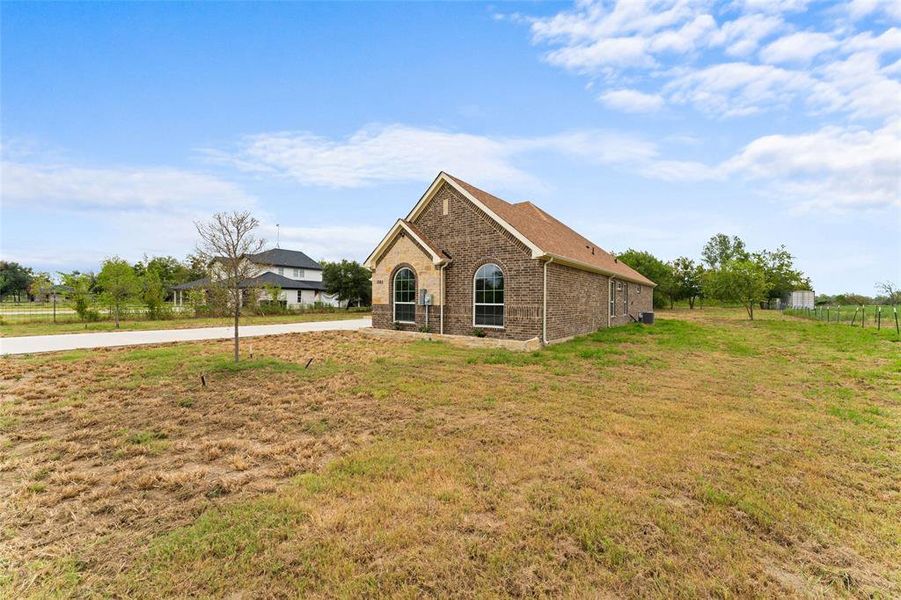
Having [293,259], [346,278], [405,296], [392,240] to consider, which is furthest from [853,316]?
[293,259]

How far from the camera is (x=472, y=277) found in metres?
14.6

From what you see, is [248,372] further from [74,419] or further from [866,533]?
[866,533]

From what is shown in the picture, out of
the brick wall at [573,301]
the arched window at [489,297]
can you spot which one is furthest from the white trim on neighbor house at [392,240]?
the brick wall at [573,301]

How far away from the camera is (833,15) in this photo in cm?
962

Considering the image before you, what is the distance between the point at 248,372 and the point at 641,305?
26.1 metres

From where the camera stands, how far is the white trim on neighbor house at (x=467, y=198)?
1304cm

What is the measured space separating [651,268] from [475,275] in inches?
1346

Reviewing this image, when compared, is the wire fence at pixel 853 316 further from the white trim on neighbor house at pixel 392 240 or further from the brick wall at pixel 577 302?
the white trim on neighbor house at pixel 392 240

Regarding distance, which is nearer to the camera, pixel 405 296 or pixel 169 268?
pixel 405 296

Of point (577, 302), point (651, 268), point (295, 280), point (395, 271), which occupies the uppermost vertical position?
point (651, 268)

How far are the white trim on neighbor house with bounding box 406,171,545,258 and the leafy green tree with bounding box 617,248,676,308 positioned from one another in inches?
1304

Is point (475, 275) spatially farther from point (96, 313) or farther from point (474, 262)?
point (96, 313)

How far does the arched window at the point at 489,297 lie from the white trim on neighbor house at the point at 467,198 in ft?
4.86

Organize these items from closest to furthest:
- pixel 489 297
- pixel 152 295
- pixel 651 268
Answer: pixel 489 297
pixel 152 295
pixel 651 268
